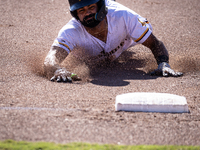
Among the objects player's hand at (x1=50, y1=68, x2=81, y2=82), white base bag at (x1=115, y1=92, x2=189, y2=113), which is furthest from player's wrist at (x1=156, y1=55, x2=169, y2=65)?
white base bag at (x1=115, y1=92, x2=189, y2=113)

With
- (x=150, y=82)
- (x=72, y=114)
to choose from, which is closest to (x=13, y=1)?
(x=150, y=82)

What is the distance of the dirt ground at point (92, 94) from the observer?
2.03 metres

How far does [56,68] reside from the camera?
330 centimetres

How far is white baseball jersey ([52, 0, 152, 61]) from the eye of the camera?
12.0ft

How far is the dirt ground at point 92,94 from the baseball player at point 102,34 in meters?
0.20

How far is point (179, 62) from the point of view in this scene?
156 inches

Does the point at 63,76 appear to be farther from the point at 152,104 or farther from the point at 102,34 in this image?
the point at 152,104

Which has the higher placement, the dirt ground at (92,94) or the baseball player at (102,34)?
the baseball player at (102,34)

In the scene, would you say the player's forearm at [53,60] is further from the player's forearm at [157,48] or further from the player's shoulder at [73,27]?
the player's forearm at [157,48]

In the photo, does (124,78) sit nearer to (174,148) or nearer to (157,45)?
(157,45)

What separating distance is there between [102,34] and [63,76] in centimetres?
90

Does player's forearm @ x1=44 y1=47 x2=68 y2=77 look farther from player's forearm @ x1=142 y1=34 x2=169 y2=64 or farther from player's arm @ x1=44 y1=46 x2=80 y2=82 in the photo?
player's forearm @ x1=142 y1=34 x2=169 y2=64

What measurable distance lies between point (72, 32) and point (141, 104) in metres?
1.61

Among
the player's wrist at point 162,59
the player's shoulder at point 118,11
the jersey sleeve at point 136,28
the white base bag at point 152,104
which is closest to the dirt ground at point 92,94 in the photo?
the white base bag at point 152,104
